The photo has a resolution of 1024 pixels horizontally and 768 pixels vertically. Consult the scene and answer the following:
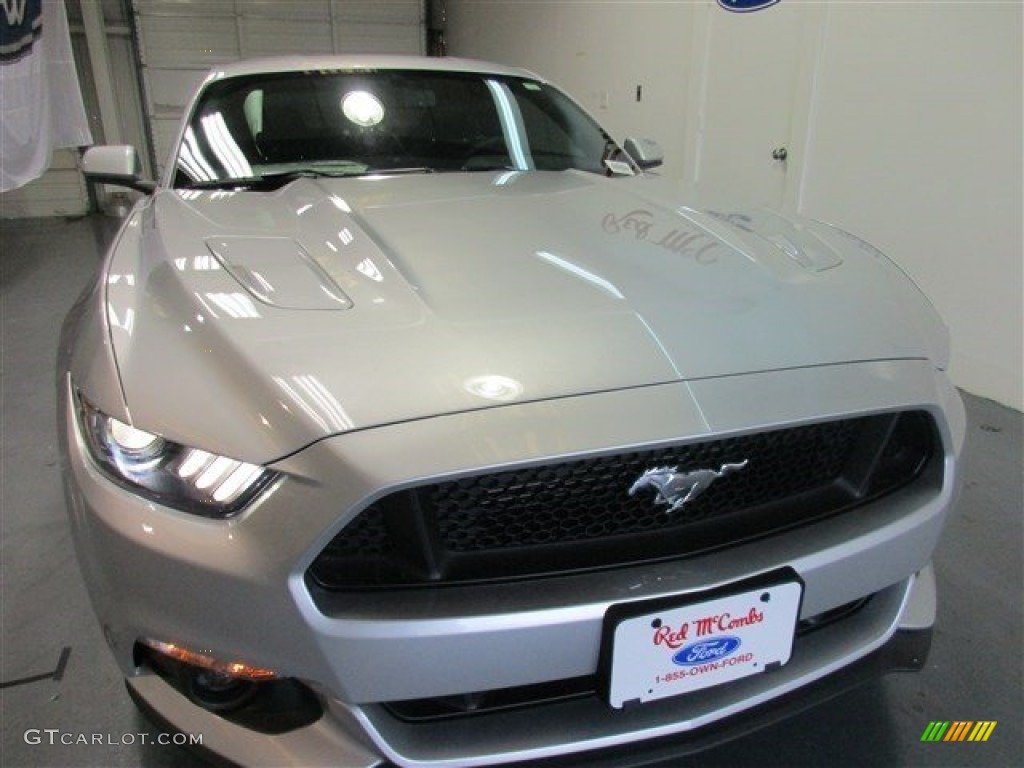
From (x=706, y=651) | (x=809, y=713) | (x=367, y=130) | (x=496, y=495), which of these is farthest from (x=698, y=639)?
(x=367, y=130)

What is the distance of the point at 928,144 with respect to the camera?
→ 2930mm

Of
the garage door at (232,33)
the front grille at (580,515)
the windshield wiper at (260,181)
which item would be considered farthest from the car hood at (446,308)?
the garage door at (232,33)

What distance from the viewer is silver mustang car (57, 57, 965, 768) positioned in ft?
2.54

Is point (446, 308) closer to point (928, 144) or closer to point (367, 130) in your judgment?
point (367, 130)

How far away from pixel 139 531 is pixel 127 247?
2.33 feet

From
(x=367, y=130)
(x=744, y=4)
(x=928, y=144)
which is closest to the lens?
(x=367, y=130)

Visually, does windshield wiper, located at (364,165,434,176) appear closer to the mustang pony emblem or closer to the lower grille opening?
the mustang pony emblem

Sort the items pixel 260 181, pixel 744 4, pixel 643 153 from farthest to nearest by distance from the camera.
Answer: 1. pixel 744 4
2. pixel 643 153
3. pixel 260 181

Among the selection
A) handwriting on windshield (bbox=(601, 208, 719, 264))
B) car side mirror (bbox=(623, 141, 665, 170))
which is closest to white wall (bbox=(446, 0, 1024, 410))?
car side mirror (bbox=(623, 141, 665, 170))

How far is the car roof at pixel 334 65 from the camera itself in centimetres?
208

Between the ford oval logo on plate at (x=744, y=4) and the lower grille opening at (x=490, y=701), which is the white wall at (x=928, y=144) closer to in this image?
the ford oval logo on plate at (x=744, y=4)

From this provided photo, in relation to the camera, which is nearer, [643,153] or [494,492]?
[494,492]

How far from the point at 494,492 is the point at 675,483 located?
0.23m

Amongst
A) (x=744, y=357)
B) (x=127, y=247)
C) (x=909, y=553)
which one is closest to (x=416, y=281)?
(x=744, y=357)
